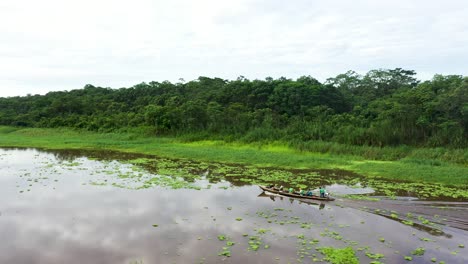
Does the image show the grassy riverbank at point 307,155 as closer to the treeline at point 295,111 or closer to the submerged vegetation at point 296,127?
the submerged vegetation at point 296,127

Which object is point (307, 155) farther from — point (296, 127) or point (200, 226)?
point (200, 226)

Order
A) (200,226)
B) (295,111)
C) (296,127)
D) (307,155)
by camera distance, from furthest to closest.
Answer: (295,111)
(296,127)
(307,155)
(200,226)

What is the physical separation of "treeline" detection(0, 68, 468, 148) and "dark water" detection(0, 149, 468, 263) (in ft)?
58.1

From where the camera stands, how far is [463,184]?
2269cm

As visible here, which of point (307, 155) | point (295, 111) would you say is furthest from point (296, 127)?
point (307, 155)

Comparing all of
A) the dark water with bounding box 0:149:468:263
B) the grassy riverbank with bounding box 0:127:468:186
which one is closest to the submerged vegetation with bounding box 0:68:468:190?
the grassy riverbank with bounding box 0:127:468:186

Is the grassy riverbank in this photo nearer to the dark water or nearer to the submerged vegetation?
the submerged vegetation

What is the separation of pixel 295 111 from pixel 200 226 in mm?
38071

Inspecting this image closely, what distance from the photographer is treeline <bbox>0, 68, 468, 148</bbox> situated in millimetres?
35594

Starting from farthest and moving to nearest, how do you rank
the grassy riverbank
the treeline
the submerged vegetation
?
the treeline < the submerged vegetation < the grassy riverbank

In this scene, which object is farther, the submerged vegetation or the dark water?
the submerged vegetation

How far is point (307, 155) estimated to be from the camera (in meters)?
33.9

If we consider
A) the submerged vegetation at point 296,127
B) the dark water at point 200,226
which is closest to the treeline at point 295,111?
the submerged vegetation at point 296,127

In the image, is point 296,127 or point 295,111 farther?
point 295,111
